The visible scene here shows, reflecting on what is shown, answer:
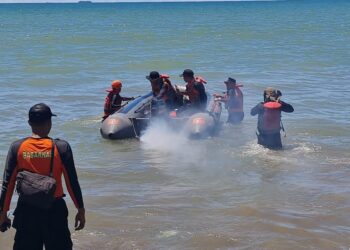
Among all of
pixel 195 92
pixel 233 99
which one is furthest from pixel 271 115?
pixel 233 99

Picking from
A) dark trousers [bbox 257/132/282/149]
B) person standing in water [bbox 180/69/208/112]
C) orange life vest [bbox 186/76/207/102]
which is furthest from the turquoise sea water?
orange life vest [bbox 186/76/207/102]

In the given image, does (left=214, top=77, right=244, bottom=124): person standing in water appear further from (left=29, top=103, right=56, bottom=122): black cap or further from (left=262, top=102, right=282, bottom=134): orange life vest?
(left=29, top=103, right=56, bottom=122): black cap

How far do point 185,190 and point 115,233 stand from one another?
75.6 inches

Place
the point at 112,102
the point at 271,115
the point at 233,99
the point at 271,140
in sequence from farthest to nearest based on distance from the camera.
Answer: the point at 233,99
the point at 112,102
the point at 271,140
the point at 271,115

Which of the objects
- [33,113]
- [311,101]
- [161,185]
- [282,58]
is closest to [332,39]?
[282,58]

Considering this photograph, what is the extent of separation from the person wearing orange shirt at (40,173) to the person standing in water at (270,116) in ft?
19.1

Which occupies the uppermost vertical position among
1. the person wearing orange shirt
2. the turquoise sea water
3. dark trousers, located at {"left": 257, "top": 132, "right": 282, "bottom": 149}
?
the person wearing orange shirt

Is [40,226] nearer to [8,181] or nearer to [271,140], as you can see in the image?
[8,181]

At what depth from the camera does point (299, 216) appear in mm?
7512

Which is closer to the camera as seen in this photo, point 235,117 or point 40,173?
point 40,173

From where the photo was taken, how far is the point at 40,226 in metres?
4.77

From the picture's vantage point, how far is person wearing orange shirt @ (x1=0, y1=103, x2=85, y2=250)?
4.65 m

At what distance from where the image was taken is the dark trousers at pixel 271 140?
420 inches

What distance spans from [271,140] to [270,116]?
0.61 meters
